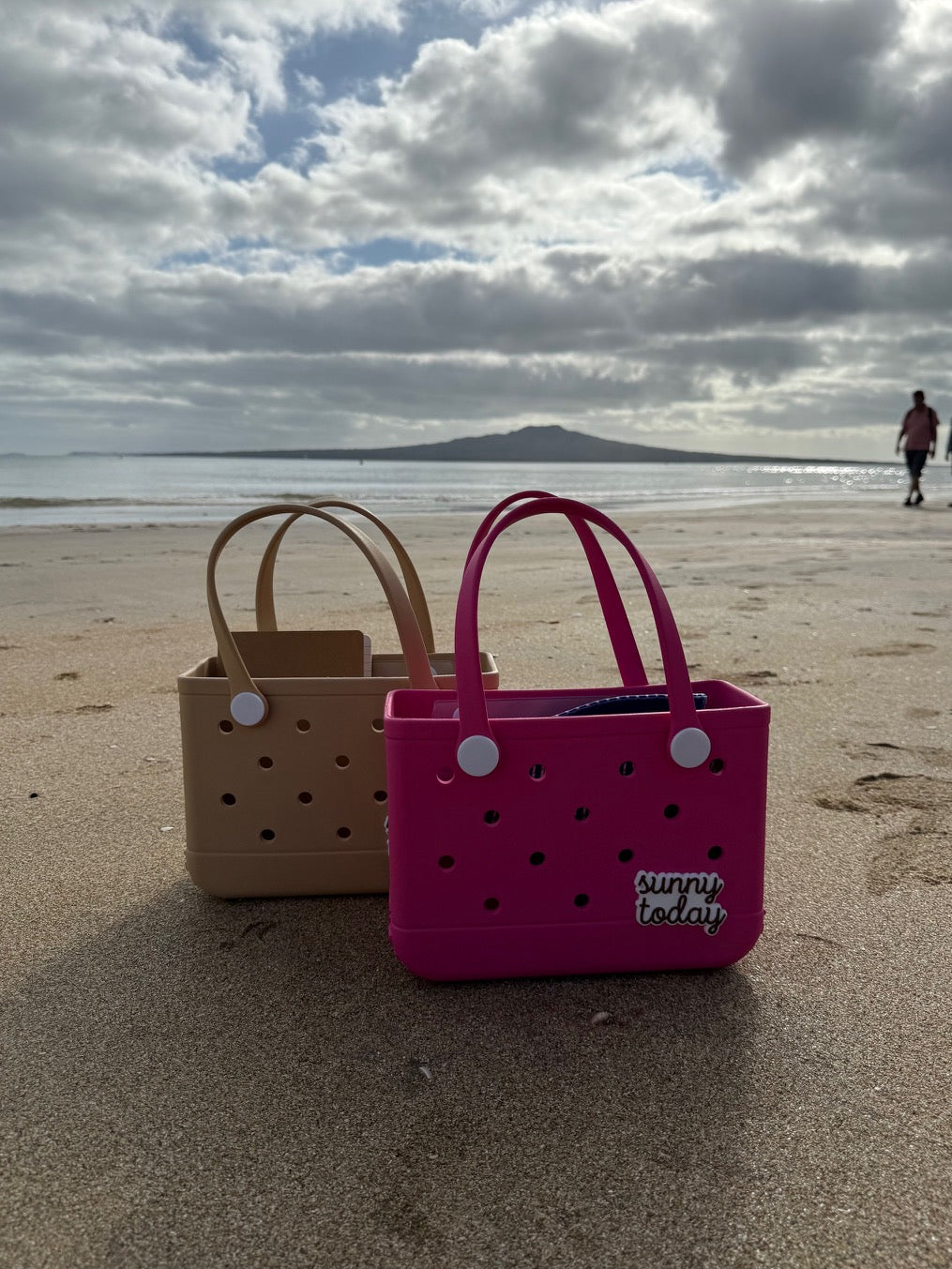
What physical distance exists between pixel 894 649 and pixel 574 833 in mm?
3075

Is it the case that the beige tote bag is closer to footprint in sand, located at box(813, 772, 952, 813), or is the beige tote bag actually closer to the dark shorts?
footprint in sand, located at box(813, 772, 952, 813)

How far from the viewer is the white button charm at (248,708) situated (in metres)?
1.87

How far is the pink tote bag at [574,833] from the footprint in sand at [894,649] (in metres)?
2.72

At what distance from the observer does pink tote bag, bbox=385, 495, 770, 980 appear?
158 cm

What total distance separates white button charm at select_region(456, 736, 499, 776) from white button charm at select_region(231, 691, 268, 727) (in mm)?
527

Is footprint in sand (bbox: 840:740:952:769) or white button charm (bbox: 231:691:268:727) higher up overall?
white button charm (bbox: 231:691:268:727)

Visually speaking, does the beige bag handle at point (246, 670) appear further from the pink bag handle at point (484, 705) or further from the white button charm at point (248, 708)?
the pink bag handle at point (484, 705)

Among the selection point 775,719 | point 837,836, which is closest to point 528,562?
point 775,719

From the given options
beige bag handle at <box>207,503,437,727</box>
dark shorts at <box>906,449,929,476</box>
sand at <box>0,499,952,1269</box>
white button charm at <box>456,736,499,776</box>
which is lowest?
sand at <box>0,499,952,1269</box>

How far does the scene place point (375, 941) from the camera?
1838 mm

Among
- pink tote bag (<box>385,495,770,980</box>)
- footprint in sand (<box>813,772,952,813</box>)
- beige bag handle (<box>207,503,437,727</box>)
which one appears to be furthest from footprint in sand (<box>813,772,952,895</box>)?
beige bag handle (<box>207,503,437,727</box>)

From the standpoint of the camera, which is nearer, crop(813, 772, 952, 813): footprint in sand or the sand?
the sand

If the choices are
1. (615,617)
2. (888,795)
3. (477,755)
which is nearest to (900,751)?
(888,795)

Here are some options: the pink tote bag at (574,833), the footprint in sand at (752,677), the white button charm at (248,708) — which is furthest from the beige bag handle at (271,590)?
the footprint in sand at (752,677)
